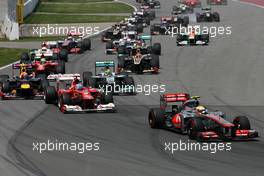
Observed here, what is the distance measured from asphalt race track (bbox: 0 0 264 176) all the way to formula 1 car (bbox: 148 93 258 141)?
36cm

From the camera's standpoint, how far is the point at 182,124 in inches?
1137

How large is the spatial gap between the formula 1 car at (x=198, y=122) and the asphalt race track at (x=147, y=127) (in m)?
0.36

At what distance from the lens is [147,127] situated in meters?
30.5

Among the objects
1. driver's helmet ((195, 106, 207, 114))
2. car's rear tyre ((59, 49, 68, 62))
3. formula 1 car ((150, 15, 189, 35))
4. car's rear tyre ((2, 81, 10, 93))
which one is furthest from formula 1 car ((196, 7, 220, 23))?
driver's helmet ((195, 106, 207, 114))

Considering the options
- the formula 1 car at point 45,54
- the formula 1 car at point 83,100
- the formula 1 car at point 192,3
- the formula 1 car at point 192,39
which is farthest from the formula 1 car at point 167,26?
the formula 1 car at point 83,100

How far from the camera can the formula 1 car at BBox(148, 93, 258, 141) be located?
88.9ft

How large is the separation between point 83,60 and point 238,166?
3380 cm

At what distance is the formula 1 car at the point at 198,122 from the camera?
27094 mm

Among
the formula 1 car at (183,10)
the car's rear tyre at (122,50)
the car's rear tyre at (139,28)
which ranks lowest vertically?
the car's rear tyre at (122,50)

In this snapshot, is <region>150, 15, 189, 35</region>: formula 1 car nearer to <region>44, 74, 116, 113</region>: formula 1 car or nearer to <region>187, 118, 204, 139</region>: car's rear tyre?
<region>44, 74, 116, 113</region>: formula 1 car

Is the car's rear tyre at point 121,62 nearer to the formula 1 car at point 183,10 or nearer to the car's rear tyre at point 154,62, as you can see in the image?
the car's rear tyre at point 154,62

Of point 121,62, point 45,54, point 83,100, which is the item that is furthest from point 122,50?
point 83,100

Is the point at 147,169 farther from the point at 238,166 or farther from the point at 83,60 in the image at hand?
the point at 83,60

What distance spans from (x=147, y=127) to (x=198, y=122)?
350 centimetres
